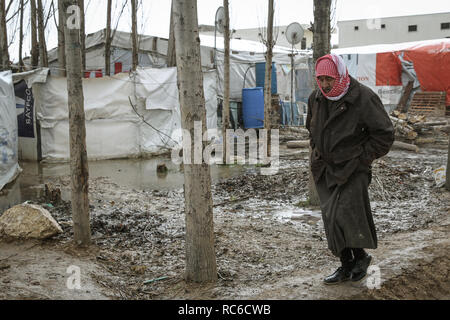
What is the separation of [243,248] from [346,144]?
228 centimetres

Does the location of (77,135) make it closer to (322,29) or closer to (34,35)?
(322,29)

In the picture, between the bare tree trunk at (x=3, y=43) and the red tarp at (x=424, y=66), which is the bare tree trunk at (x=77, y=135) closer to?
the bare tree trunk at (x=3, y=43)

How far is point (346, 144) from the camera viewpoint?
10.9ft

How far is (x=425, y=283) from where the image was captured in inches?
147

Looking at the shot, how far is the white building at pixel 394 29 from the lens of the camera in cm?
3825

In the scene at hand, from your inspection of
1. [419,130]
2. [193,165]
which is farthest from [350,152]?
[419,130]

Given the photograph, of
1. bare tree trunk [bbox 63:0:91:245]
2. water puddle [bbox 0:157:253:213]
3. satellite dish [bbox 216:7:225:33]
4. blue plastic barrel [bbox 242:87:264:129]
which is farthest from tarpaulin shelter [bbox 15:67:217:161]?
bare tree trunk [bbox 63:0:91:245]

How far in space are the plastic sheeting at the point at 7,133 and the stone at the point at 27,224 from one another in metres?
3.15

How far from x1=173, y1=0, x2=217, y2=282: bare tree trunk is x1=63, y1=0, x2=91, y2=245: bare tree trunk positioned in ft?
5.37

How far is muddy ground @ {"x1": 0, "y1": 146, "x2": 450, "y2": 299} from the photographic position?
146 inches

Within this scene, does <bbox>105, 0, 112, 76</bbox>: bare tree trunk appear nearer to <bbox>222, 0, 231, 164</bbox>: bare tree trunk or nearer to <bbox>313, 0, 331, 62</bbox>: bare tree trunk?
<bbox>222, 0, 231, 164</bbox>: bare tree trunk

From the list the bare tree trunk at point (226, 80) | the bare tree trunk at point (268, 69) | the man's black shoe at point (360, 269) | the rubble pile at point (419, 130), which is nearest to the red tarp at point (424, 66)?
the rubble pile at point (419, 130)

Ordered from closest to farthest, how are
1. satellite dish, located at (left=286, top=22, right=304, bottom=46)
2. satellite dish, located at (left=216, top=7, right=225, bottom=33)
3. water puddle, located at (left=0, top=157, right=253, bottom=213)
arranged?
water puddle, located at (left=0, top=157, right=253, bottom=213) → satellite dish, located at (left=216, top=7, right=225, bottom=33) → satellite dish, located at (left=286, top=22, right=304, bottom=46)
